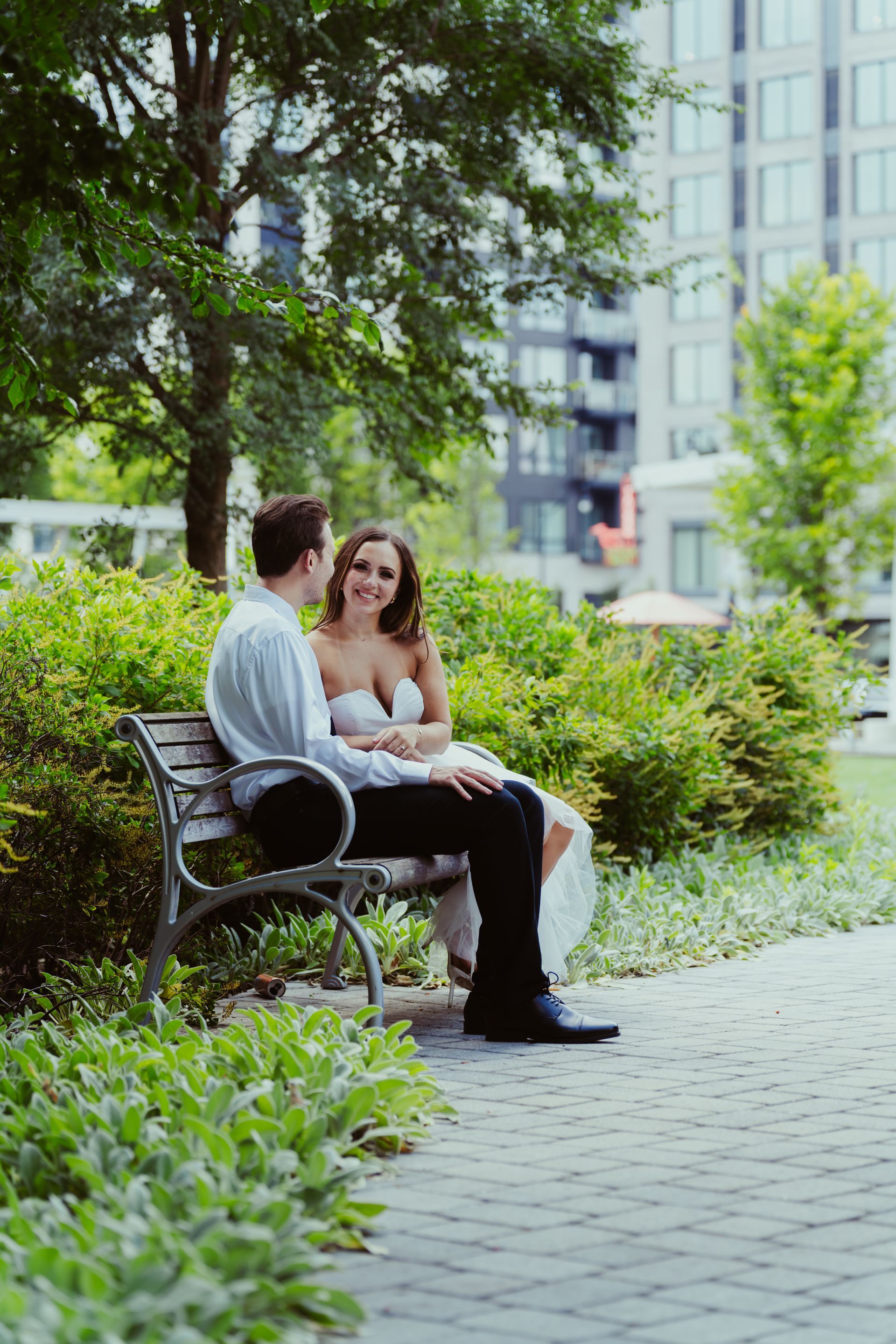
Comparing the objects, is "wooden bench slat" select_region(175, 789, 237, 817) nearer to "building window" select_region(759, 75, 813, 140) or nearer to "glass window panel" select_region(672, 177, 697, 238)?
"glass window panel" select_region(672, 177, 697, 238)

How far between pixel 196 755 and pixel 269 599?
0.57m

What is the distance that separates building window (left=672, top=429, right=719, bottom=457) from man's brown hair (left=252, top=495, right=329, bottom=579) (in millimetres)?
49933

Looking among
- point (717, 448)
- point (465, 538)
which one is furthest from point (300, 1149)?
point (717, 448)

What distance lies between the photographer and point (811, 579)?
104 ft

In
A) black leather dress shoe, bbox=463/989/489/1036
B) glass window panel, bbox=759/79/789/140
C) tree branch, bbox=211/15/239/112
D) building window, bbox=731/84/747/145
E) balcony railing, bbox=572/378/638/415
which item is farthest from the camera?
balcony railing, bbox=572/378/638/415

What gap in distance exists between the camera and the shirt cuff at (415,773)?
485 cm

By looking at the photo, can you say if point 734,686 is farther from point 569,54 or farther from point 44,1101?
point 44,1101

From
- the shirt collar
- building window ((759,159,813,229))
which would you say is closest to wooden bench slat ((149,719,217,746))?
the shirt collar

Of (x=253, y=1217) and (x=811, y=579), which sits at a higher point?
(x=811, y=579)

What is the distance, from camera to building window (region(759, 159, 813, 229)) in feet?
170

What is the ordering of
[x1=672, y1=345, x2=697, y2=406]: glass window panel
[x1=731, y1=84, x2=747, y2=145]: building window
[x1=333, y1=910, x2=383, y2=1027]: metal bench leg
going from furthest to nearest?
1. [x1=672, y1=345, x2=697, y2=406]: glass window panel
2. [x1=731, y1=84, x2=747, y2=145]: building window
3. [x1=333, y1=910, x2=383, y2=1027]: metal bench leg

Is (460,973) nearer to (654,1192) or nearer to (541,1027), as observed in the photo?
(541,1027)

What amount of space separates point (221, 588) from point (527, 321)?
154ft

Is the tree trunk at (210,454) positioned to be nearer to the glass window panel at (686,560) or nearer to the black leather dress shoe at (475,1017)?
the black leather dress shoe at (475,1017)
